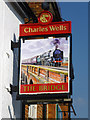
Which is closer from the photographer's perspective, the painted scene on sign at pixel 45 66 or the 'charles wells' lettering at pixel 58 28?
the painted scene on sign at pixel 45 66

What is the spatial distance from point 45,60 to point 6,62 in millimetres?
1377

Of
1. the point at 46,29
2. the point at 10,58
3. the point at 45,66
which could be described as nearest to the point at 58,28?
the point at 46,29

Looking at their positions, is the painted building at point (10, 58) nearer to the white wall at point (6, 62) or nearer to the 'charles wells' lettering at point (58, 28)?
the white wall at point (6, 62)

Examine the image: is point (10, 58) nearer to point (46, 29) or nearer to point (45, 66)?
point (45, 66)

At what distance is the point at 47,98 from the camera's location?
12.0 meters

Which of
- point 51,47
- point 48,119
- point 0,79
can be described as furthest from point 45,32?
point 48,119

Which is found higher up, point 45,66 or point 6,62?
point 6,62

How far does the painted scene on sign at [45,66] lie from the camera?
40.0 feet

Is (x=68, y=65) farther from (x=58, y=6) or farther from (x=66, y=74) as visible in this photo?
(x=58, y=6)

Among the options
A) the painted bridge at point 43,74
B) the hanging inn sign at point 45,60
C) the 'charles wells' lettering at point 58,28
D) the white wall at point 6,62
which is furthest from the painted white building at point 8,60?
the 'charles wells' lettering at point 58,28

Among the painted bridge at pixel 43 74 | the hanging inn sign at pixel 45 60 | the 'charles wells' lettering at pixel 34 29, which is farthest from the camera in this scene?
the 'charles wells' lettering at pixel 34 29

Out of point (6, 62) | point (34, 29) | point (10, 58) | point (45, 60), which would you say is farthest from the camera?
point (10, 58)

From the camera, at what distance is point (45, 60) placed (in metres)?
12.5

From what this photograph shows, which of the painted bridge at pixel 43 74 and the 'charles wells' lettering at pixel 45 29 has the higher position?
the 'charles wells' lettering at pixel 45 29
